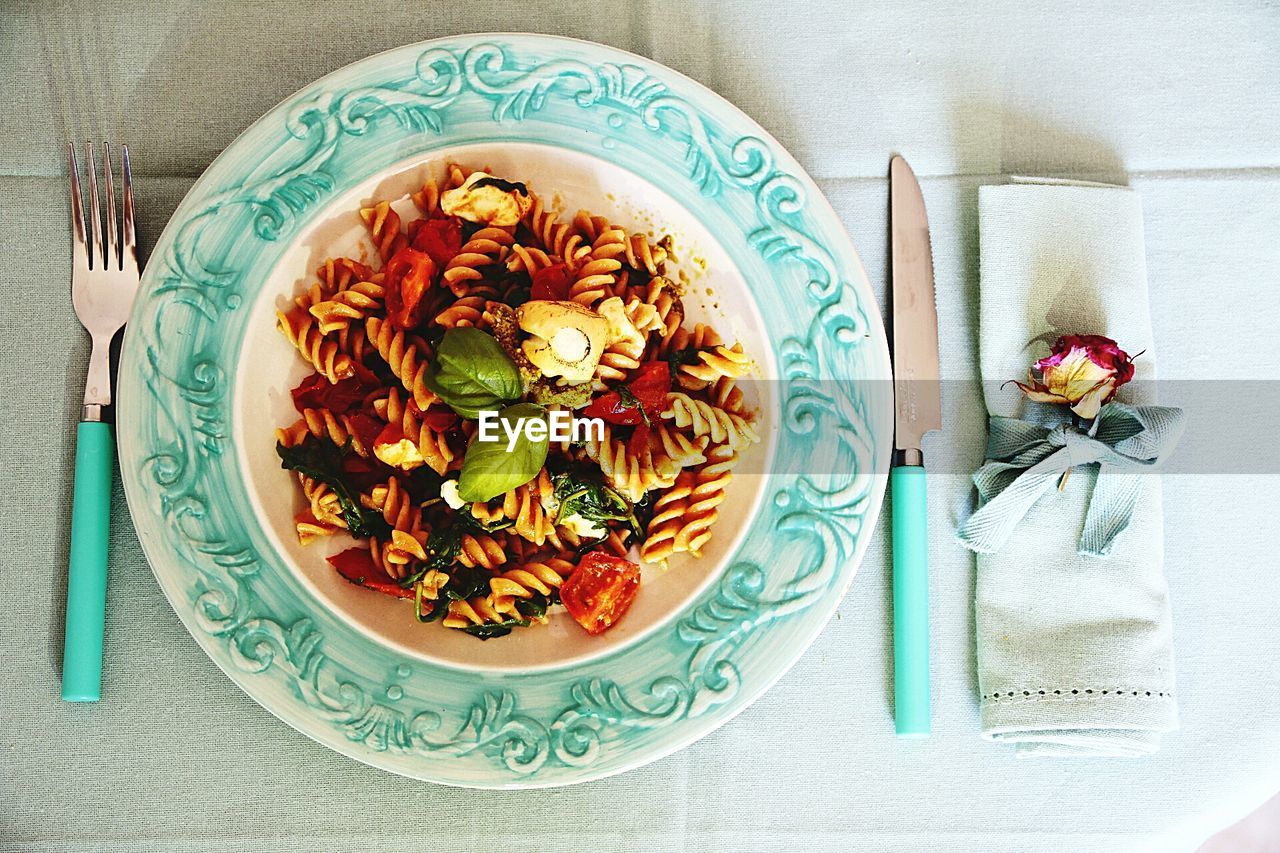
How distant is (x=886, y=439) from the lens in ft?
5.83

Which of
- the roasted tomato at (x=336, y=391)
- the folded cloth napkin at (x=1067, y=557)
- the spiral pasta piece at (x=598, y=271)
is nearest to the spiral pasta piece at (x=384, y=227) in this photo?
the roasted tomato at (x=336, y=391)

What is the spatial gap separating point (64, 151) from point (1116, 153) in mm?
2138

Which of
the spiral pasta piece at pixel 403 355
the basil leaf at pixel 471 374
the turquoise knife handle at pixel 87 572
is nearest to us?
the basil leaf at pixel 471 374

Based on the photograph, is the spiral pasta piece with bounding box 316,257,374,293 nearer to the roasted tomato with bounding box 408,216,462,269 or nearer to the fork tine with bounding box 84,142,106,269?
the roasted tomato with bounding box 408,216,462,269

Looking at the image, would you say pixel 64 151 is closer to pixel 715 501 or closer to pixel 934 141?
pixel 715 501

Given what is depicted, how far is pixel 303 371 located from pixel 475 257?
1.25 feet

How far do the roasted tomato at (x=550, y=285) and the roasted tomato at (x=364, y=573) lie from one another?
563mm

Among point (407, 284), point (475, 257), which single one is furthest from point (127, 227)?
A: point (475, 257)

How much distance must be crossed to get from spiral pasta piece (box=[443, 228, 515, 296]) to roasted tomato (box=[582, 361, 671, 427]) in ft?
1.06

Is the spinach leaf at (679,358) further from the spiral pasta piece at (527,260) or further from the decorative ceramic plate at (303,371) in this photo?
the spiral pasta piece at (527,260)

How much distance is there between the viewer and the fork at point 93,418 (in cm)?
179

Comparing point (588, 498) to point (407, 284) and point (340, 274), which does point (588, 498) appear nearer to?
point (407, 284)

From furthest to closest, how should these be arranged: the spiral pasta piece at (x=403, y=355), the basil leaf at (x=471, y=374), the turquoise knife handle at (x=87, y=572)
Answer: the turquoise knife handle at (x=87, y=572), the spiral pasta piece at (x=403, y=355), the basil leaf at (x=471, y=374)

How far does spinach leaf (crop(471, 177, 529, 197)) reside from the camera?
179cm
